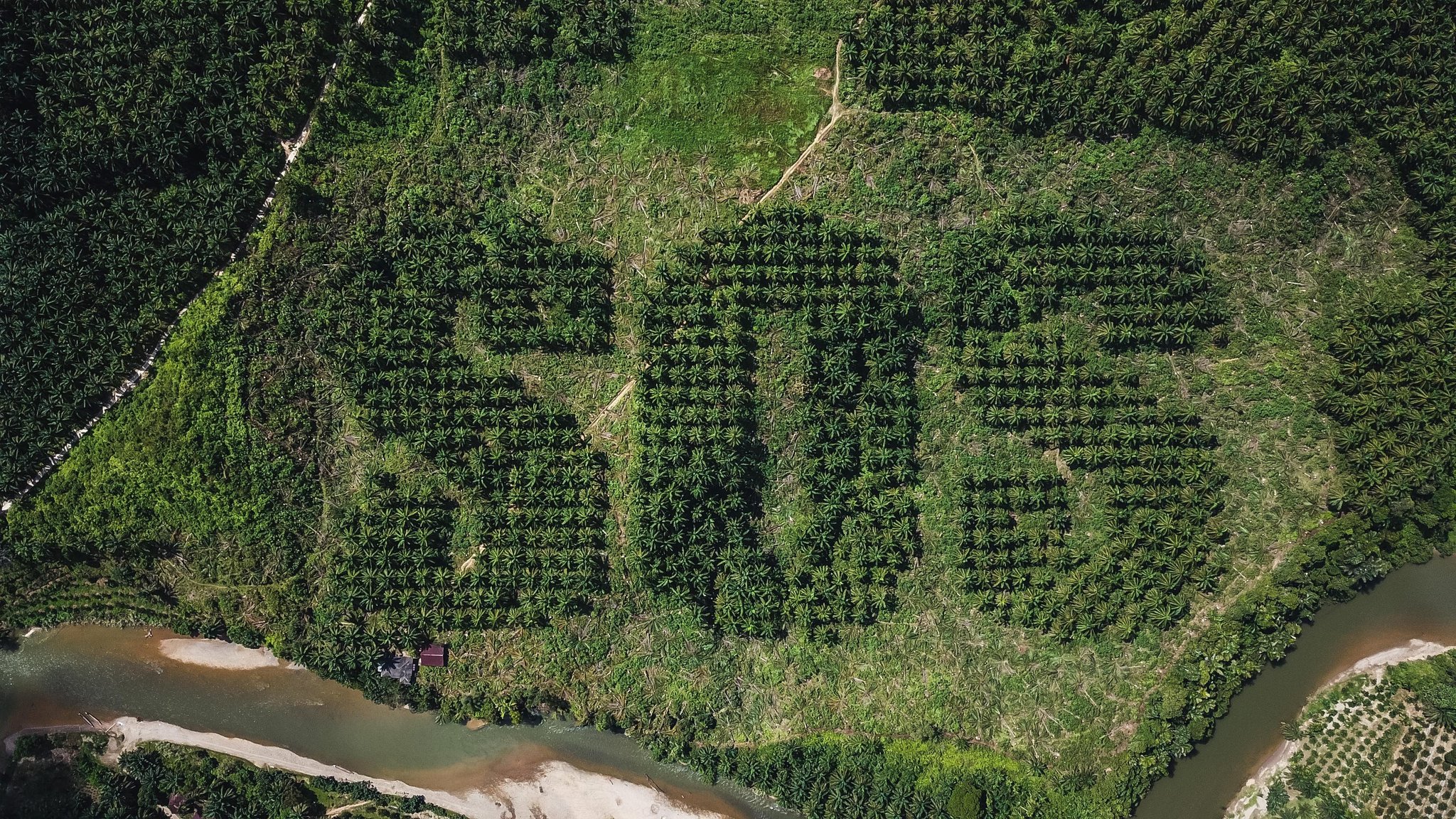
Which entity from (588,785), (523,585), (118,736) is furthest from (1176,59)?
(118,736)

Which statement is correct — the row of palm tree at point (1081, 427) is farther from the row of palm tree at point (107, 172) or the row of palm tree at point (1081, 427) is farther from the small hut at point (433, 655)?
the row of palm tree at point (107, 172)

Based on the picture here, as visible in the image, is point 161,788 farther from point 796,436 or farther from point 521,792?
point 796,436

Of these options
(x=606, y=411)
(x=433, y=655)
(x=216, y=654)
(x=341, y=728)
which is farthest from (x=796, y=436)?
(x=216, y=654)

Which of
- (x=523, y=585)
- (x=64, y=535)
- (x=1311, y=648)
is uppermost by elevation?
(x=64, y=535)

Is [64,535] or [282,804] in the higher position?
[64,535]

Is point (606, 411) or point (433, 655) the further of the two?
point (606, 411)

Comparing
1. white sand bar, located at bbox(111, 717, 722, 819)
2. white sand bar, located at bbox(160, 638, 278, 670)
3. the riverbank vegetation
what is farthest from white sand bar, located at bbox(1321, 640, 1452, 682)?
white sand bar, located at bbox(160, 638, 278, 670)

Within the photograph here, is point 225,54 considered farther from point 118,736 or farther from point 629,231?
point 118,736
